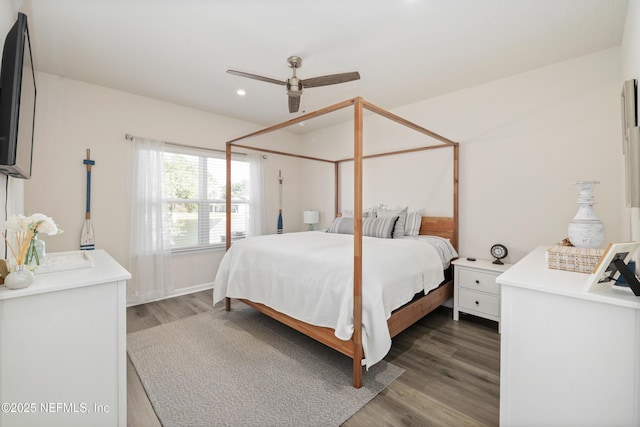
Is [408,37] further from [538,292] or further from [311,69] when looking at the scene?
[538,292]

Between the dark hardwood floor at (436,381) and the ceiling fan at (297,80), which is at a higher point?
the ceiling fan at (297,80)

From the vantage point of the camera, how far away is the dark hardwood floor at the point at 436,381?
1562 millimetres

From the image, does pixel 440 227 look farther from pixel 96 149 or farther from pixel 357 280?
pixel 96 149

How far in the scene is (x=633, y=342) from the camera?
3.22 feet

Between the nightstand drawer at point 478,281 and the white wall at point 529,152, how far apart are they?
1.52 feet

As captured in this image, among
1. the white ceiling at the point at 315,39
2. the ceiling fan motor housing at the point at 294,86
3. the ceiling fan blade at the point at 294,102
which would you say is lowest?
the ceiling fan blade at the point at 294,102

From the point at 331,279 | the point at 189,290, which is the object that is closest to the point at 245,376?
the point at 331,279

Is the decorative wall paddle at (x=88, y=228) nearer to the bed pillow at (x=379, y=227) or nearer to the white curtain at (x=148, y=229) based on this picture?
the white curtain at (x=148, y=229)

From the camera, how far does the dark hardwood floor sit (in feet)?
5.13

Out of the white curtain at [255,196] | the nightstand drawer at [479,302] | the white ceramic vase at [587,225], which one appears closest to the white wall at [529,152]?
the nightstand drawer at [479,302]

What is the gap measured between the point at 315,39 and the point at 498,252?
2.68 metres

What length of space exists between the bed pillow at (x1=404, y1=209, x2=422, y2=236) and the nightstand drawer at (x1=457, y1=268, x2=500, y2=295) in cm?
71

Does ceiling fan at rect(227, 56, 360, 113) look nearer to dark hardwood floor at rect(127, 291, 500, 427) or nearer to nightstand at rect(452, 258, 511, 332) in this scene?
nightstand at rect(452, 258, 511, 332)

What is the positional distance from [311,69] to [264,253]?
1825mm
